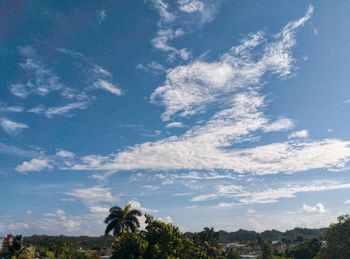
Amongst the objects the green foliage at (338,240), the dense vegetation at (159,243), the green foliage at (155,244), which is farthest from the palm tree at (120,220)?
the green foliage at (338,240)

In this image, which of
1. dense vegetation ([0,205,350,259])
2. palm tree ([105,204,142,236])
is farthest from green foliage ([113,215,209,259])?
palm tree ([105,204,142,236])

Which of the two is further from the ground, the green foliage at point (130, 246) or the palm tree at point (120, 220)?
the palm tree at point (120, 220)

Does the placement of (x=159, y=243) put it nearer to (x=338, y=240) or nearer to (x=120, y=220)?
(x=120, y=220)

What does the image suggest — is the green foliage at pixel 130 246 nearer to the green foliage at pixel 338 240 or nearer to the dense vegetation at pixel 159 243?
the dense vegetation at pixel 159 243

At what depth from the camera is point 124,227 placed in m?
54.8

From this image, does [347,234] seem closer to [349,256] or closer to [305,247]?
[349,256]

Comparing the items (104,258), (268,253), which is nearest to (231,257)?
(268,253)

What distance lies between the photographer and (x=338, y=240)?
53844mm

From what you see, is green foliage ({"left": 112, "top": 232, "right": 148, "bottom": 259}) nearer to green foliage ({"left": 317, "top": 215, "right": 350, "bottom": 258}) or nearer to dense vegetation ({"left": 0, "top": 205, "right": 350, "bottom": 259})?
dense vegetation ({"left": 0, "top": 205, "right": 350, "bottom": 259})

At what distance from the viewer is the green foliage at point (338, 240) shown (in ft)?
173

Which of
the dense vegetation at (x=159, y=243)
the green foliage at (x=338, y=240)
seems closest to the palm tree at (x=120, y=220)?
the dense vegetation at (x=159, y=243)

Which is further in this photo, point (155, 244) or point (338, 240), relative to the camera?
point (338, 240)

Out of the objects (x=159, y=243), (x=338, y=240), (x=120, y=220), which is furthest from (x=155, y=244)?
(x=338, y=240)

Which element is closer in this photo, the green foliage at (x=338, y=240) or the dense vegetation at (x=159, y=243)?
the dense vegetation at (x=159, y=243)
